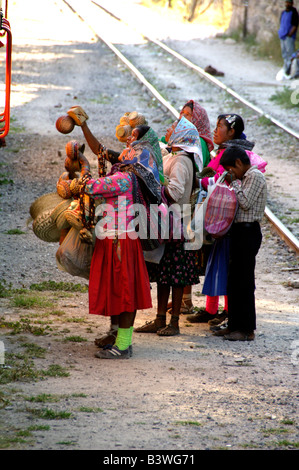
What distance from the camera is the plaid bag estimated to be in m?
6.00

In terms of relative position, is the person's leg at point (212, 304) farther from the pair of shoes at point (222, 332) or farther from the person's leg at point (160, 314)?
the person's leg at point (160, 314)

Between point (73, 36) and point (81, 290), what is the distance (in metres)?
20.1

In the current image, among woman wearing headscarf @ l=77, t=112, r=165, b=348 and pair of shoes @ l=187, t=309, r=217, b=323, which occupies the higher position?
woman wearing headscarf @ l=77, t=112, r=165, b=348

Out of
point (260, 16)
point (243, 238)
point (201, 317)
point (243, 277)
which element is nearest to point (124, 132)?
point (243, 238)

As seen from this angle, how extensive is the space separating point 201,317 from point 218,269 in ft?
2.50

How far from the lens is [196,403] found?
488 centimetres

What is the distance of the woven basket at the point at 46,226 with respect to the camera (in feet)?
18.9

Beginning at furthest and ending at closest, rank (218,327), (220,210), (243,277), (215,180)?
(218,327)
(215,180)
(243,277)
(220,210)

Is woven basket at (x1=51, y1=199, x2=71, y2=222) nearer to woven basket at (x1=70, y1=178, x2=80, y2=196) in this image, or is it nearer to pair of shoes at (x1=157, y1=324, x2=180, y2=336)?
woven basket at (x1=70, y1=178, x2=80, y2=196)

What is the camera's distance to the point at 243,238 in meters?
6.11

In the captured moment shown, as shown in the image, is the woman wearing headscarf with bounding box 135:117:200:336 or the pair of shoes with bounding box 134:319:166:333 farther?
the pair of shoes with bounding box 134:319:166:333

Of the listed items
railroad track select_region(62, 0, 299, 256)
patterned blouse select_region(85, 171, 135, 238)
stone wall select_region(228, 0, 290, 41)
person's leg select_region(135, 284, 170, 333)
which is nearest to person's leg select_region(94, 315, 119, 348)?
person's leg select_region(135, 284, 170, 333)

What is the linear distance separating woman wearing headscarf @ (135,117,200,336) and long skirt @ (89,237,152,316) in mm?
579

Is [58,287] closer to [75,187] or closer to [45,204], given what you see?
[45,204]
